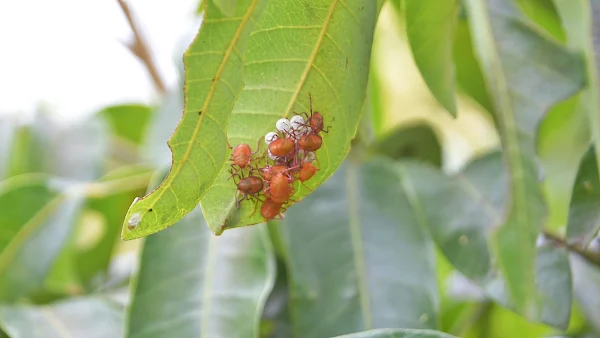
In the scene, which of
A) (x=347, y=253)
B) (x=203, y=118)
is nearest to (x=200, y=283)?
(x=347, y=253)

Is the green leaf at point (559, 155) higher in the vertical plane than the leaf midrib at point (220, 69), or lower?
lower

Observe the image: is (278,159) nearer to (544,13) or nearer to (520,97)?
(520,97)

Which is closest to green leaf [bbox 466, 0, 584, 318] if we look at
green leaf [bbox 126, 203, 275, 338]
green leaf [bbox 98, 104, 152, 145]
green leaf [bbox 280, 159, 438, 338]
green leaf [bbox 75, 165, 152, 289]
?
green leaf [bbox 280, 159, 438, 338]

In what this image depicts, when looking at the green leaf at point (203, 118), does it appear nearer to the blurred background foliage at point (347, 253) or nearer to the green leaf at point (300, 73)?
the green leaf at point (300, 73)

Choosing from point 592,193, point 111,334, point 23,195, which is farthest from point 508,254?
point 23,195

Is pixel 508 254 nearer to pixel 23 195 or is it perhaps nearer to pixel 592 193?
pixel 592 193

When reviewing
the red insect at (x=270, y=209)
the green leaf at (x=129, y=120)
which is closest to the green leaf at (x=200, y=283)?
the red insect at (x=270, y=209)
